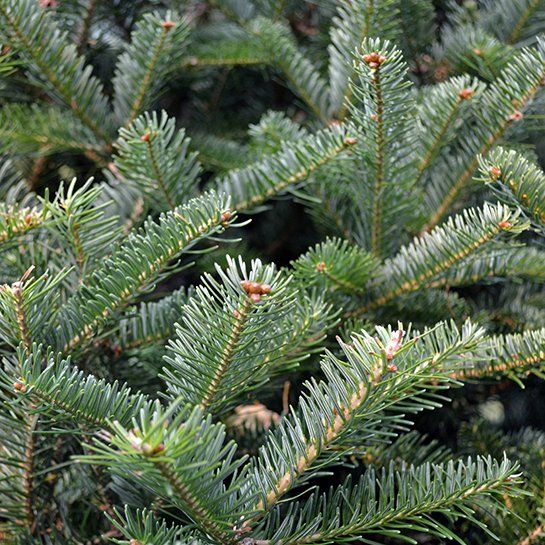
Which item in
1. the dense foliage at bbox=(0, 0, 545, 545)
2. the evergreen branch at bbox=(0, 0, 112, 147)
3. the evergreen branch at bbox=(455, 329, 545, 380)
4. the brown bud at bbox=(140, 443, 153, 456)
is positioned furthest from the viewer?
the evergreen branch at bbox=(0, 0, 112, 147)

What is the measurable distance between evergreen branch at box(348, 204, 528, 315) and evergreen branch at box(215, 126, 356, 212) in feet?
0.38

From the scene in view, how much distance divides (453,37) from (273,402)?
517 millimetres

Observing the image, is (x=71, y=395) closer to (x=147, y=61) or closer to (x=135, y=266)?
(x=135, y=266)

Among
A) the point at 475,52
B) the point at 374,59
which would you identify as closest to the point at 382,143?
the point at 374,59

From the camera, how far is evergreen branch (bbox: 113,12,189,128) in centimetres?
69

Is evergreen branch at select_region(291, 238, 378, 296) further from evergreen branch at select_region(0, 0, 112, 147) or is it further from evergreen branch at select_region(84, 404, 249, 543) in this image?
evergreen branch at select_region(0, 0, 112, 147)

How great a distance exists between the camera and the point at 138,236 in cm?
48

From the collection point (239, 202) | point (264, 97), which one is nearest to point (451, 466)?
point (239, 202)

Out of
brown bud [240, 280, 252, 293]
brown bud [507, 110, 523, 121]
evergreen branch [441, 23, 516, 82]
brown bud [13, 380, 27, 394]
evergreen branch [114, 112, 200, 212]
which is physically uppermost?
evergreen branch [441, 23, 516, 82]

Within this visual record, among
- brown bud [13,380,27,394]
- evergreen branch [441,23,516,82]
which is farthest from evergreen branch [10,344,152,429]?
evergreen branch [441,23,516,82]

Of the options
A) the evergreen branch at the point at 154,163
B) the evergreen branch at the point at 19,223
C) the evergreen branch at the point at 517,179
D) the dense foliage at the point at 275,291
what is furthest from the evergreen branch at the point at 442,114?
the evergreen branch at the point at 19,223

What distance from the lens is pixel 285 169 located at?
61 cm

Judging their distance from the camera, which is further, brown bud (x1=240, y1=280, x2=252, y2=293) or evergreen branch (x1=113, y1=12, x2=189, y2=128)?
evergreen branch (x1=113, y1=12, x2=189, y2=128)

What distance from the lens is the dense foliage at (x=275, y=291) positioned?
1.35 feet
